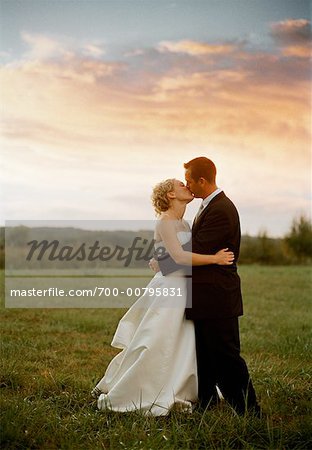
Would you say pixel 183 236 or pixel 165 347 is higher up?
pixel 183 236

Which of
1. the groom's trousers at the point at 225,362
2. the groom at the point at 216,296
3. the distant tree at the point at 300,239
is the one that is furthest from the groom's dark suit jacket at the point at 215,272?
the distant tree at the point at 300,239

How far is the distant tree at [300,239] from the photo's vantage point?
124ft

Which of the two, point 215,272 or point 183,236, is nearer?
point 215,272

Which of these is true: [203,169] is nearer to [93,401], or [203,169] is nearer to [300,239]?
[93,401]

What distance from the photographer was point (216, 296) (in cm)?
478

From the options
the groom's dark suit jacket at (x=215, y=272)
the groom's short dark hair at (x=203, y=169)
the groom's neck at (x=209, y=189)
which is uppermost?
the groom's short dark hair at (x=203, y=169)

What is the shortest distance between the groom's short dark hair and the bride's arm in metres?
0.45

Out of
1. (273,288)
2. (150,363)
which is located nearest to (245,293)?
(273,288)

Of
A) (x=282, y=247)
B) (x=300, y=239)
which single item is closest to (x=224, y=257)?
(x=282, y=247)

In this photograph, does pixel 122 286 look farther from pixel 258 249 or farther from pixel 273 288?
pixel 258 249

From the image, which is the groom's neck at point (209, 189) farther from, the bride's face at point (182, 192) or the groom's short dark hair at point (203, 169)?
the bride's face at point (182, 192)

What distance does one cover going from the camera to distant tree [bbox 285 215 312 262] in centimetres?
3769

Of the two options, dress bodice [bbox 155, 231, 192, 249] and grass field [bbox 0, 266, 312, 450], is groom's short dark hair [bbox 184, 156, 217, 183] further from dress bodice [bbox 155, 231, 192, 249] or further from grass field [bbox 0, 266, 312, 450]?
grass field [bbox 0, 266, 312, 450]

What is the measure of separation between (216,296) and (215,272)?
194mm
